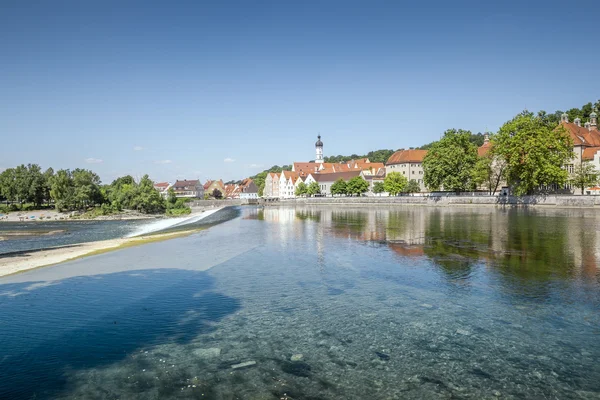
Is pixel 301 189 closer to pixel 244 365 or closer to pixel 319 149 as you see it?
pixel 319 149

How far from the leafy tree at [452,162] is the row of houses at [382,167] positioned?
564 cm

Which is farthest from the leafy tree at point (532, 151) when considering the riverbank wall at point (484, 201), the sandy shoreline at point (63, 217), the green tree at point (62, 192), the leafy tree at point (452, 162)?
the green tree at point (62, 192)

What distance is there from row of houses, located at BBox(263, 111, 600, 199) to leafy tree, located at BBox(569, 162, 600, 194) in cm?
149

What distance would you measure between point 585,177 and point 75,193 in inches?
4311

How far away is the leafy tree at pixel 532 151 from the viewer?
64.1 m

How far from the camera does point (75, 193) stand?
93250 mm

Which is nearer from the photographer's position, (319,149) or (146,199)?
(146,199)

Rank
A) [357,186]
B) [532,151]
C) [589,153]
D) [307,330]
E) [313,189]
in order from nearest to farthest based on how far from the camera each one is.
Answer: [307,330]
[532,151]
[589,153]
[357,186]
[313,189]

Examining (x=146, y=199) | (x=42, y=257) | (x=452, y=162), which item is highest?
(x=452, y=162)

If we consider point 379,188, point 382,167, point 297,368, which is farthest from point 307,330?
point 382,167

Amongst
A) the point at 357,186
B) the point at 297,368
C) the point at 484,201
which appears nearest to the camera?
the point at 297,368

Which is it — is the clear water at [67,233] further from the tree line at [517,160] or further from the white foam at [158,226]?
the tree line at [517,160]

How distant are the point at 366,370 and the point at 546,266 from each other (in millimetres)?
14359

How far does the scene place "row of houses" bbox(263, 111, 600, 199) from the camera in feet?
251
